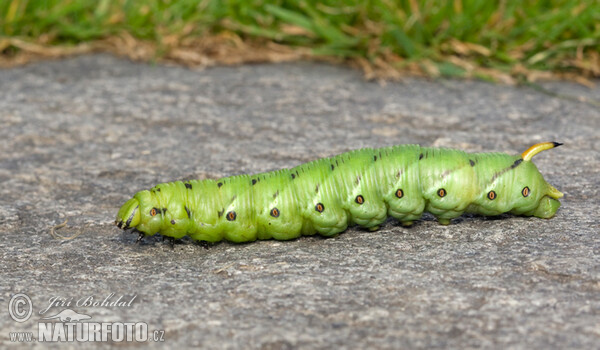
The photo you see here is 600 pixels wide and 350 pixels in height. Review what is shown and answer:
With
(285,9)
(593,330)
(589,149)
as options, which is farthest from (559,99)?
(593,330)

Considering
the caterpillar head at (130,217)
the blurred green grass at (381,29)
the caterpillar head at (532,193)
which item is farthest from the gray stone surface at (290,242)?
the blurred green grass at (381,29)

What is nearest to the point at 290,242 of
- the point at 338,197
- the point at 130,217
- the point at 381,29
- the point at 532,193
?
the point at 338,197

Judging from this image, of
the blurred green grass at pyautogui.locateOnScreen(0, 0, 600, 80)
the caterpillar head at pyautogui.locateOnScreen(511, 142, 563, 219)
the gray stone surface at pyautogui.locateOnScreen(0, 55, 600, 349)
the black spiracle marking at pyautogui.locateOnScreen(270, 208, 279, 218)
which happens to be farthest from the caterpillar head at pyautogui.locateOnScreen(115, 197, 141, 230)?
the blurred green grass at pyautogui.locateOnScreen(0, 0, 600, 80)

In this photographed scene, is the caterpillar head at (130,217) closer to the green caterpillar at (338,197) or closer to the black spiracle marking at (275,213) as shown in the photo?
the green caterpillar at (338,197)

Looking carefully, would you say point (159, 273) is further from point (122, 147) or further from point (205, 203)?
point (122, 147)

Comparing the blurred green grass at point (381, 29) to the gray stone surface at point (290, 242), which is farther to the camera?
the blurred green grass at point (381, 29)

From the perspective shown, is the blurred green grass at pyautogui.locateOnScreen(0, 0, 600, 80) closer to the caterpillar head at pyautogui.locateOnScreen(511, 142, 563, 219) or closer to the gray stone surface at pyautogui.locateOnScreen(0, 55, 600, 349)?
the gray stone surface at pyautogui.locateOnScreen(0, 55, 600, 349)

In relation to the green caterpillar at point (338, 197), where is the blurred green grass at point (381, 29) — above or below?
above
